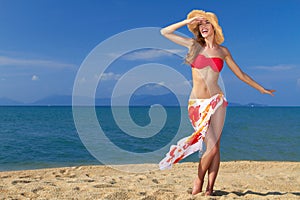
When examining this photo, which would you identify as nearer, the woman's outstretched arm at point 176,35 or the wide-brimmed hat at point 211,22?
the wide-brimmed hat at point 211,22

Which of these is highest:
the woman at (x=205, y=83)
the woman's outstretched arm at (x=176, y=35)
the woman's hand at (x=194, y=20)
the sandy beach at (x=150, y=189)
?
the woman's hand at (x=194, y=20)

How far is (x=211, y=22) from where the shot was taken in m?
3.48

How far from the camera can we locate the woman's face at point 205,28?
11.5 feet

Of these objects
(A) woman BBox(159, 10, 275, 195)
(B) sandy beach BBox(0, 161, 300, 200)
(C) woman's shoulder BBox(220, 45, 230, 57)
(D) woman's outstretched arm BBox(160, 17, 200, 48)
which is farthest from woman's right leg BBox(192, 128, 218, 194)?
(D) woman's outstretched arm BBox(160, 17, 200, 48)

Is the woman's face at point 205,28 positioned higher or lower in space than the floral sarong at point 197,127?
higher

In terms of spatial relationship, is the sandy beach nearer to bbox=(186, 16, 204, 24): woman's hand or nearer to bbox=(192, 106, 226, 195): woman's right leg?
bbox=(192, 106, 226, 195): woman's right leg

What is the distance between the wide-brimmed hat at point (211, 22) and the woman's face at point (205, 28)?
0.04 m

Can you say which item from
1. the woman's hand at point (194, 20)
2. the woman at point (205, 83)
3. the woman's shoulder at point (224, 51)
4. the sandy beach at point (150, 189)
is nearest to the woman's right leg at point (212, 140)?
the woman at point (205, 83)

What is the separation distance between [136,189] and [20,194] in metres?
1.50

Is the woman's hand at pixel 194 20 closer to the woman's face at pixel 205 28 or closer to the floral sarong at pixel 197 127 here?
the woman's face at pixel 205 28

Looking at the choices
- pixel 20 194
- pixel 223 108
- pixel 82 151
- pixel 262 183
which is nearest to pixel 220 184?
pixel 262 183

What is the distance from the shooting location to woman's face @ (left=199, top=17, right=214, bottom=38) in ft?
11.5

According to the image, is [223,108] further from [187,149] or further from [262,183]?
[262,183]

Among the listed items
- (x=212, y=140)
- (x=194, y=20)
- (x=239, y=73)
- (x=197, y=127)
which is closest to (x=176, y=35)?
(x=194, y=20)
